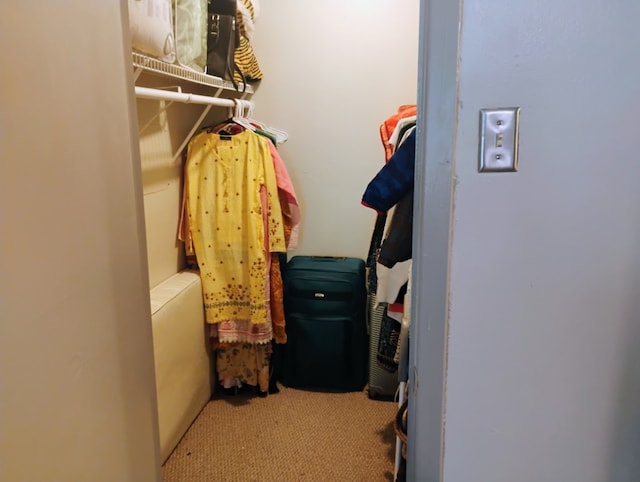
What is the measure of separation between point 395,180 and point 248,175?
1.02 meters

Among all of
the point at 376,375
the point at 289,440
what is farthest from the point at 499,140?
the point at 376,375

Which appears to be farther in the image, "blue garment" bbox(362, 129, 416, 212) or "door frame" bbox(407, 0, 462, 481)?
"blue garment" bbox(362, 129, 416, 212)

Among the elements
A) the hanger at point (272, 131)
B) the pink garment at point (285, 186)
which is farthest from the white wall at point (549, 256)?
the hanger at point (272, 131)

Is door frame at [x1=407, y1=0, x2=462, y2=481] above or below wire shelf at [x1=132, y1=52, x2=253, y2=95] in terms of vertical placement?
below

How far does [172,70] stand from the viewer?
1812 mm

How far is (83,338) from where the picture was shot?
0.95m

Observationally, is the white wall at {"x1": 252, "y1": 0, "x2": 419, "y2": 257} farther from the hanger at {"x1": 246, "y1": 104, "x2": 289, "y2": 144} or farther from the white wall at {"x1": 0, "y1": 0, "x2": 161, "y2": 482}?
the white wall at {"x1": 0, "y1": 0, "x2": 161, "y2": 482}

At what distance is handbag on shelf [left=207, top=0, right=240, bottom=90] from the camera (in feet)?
7.17

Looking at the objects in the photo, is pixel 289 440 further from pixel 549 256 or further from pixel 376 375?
pixel 549 256

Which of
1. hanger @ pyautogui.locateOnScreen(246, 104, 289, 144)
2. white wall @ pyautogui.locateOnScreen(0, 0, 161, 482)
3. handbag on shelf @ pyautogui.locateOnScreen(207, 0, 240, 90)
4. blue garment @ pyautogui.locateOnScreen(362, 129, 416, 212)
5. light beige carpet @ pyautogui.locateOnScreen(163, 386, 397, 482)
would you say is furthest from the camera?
hanger @ pyautogui.locateOnScreen(246, 104, 289, 144)

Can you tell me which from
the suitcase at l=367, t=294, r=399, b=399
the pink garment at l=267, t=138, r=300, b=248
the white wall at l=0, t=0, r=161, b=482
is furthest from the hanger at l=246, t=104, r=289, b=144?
the white wall at l=0, t=0, r=161, b=482

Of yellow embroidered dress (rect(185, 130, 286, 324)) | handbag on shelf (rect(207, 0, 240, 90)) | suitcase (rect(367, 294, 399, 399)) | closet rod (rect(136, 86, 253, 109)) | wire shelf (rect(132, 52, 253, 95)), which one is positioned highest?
handbag on shelf (rect(207, 0, 240, 90))

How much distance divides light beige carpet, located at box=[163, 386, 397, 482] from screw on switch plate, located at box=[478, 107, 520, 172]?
1.52m

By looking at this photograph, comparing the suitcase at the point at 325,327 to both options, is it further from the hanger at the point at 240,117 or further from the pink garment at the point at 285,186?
the hanger at the point at 240,117
